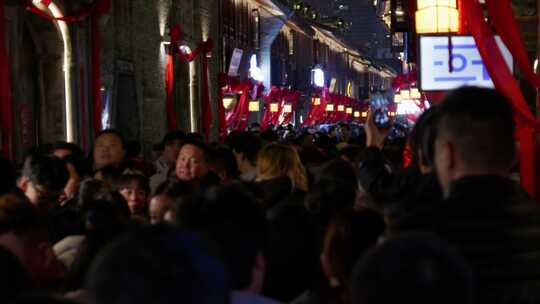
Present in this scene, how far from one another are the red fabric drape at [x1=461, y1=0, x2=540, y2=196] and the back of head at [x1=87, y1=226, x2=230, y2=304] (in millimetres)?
6129

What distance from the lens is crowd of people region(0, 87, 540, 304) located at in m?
2.13

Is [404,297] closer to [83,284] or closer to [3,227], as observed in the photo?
[83,284]

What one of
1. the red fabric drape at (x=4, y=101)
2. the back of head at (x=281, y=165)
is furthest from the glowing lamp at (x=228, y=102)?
the back of head at (x=281, y=165)

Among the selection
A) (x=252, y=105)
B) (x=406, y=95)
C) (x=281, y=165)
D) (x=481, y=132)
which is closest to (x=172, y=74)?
(x=252, y=105)

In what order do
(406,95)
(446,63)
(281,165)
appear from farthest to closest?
(406,95), (446,63), (281,165)

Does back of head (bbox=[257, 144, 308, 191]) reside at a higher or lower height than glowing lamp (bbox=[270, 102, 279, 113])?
lower

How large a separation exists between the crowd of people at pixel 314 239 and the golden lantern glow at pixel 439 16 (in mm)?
6459

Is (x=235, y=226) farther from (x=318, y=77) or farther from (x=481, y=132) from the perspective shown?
(x=318, y=77)

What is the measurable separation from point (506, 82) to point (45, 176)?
3554mm

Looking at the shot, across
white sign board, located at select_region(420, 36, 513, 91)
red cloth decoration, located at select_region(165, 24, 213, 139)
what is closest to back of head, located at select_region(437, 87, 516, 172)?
white sign board, located at select_region(420, 36, 513, 91)

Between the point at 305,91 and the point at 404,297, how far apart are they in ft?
208

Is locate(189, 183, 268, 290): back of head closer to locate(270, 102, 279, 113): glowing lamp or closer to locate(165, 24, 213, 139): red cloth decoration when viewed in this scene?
locate(165, 24, 213, 139): red cloth decoration

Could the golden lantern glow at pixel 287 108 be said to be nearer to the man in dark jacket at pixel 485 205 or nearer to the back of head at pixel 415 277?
the man in dark jacket at pixel 485 205

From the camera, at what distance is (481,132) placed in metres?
3.47
